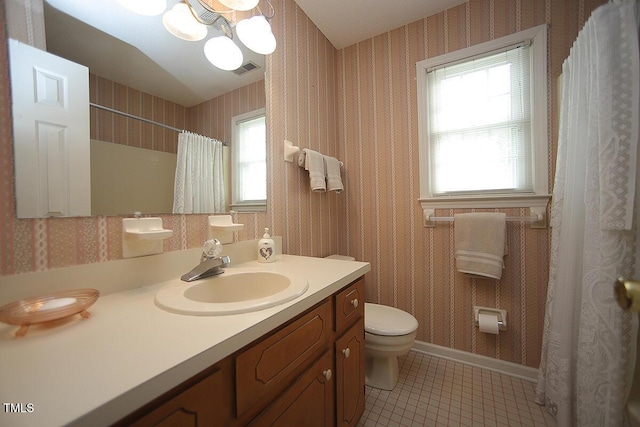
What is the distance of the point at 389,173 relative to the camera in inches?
73.0

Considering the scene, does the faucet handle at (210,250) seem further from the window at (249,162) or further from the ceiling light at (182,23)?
the ceiling light at (182,23)

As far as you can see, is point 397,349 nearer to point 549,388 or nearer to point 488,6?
point 549,388

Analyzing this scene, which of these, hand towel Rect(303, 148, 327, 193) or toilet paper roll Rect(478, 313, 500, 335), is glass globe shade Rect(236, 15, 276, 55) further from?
toilet paper roll Rect(478, 313, 500, 335)

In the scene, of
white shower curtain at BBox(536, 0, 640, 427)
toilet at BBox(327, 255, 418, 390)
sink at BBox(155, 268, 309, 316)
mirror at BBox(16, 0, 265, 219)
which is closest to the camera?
sink at BBox(155, 268, 309, 316)

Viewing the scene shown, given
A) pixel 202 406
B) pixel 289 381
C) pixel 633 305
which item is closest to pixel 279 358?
pixel 289 381

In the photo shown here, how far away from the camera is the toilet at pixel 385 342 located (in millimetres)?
1291

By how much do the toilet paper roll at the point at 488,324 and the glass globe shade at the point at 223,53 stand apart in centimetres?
199

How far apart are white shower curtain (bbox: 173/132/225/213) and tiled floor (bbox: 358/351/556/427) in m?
1.29

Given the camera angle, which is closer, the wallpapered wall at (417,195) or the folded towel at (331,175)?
the wallpapered wall at (417,195)

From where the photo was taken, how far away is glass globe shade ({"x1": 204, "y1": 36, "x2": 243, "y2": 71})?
3.45 feet

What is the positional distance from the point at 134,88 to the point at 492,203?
1898mm

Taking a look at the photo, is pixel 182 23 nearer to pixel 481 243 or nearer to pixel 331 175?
pixel 331 175

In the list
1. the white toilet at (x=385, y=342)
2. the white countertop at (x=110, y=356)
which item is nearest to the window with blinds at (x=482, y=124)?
the white toilet at (x=385, y=342)

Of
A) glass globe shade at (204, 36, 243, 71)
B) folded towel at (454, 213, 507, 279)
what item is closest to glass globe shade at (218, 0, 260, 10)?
glass globe shade at (204, 36, 243, 71)
